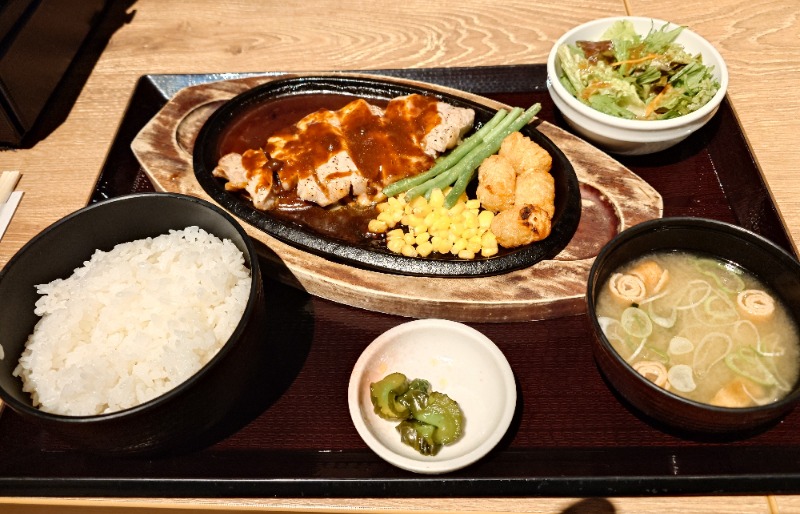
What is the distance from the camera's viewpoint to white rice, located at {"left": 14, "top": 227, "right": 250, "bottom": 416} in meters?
2.07

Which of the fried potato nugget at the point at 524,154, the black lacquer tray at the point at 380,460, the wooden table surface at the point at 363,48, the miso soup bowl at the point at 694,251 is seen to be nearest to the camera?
the miso soup bowl at the point at 694,251

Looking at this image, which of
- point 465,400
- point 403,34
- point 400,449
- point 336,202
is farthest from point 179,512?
point 403,34

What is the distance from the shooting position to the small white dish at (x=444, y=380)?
2.09 m

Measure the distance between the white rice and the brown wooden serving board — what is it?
1.08 ft

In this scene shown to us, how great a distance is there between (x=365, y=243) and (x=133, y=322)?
1.06 m

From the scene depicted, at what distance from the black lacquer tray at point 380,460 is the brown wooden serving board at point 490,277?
0.31 feet

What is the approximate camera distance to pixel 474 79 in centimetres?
346

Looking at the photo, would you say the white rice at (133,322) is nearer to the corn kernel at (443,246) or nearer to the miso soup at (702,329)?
the corn kernel at (443,246)

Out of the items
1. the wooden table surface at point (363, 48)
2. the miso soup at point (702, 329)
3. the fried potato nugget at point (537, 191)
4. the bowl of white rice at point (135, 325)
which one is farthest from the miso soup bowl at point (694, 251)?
the bowl of white rice at point (135, 325)

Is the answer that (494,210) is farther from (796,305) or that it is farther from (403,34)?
(403,34)

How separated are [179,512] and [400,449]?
83 cm

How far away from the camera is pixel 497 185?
281 centimetres

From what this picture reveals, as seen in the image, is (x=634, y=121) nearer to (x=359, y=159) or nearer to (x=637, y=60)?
(x=637, y=60)

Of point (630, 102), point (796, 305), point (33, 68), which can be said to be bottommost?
point (796, 305)
